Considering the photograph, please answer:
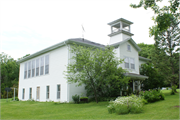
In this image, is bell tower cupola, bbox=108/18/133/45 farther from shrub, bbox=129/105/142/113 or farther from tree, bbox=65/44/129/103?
shrub, bbox=129/105/142/113

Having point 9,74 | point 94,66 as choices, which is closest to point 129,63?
point 94,66

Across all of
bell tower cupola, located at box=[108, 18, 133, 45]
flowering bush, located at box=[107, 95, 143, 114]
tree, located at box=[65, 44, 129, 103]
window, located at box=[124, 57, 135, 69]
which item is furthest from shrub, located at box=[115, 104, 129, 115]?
bell tower cupola, located at box=[108, 18, 133, 45]

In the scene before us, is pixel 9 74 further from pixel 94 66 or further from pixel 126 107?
pixel 126 107

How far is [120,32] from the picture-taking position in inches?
972

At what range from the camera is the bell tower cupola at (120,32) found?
81.0 ft

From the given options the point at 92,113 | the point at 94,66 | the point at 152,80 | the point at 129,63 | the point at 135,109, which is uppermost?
the point at 129,63

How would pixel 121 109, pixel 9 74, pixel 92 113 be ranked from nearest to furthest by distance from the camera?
pixel 121 109 < pixel 92 113 < pixel 9 74

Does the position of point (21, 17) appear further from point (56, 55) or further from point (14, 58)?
point (14, 58)

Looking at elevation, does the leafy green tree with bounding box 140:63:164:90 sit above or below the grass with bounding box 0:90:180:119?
above

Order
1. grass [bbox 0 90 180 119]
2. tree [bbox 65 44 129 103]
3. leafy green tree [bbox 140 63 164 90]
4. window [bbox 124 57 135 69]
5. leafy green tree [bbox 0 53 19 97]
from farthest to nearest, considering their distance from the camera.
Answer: leafy green tree [bbox 0 53 19 97] → leafy green tree [bbox 140 63 164 90] → window [bbox 124 57 135 69] → tree [bbox 65 44 129 103] → grass [bbox 0 90 180 119]

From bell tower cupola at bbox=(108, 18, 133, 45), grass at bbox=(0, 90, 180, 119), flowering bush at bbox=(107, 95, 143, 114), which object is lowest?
grass at bbox=(0, 90, 180, 119)

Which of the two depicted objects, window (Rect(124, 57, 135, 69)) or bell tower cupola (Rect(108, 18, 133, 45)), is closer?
window (Rect(124, 57, 135, 69))

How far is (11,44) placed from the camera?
749 inches

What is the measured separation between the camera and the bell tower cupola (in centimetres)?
2470
